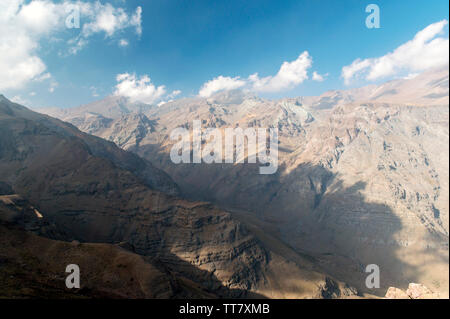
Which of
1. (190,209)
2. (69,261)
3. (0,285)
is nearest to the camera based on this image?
(0,285)

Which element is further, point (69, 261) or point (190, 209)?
point (190, 209)

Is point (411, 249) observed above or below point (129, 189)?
below

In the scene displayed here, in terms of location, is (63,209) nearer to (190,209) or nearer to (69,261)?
(190,209)

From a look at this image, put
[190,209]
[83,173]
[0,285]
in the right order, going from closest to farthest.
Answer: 1. [0,285]
2. [190,209]
3. [83,173]
